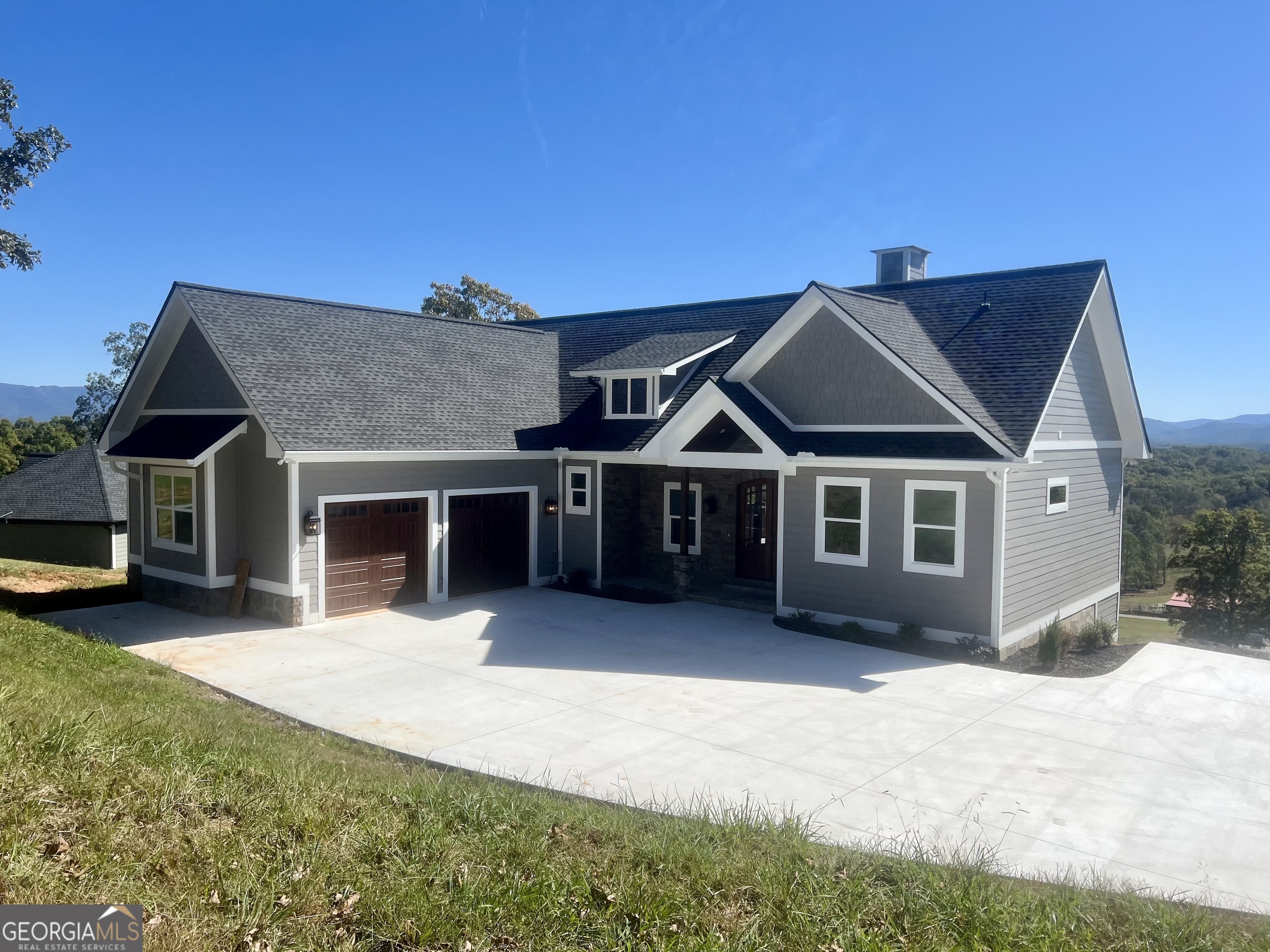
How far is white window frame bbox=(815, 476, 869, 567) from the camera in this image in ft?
45.5

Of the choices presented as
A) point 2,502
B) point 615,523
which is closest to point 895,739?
point 615,523

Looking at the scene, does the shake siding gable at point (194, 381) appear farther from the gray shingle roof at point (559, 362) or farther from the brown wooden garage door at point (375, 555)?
the brown wooden garage door at point (375, 555)

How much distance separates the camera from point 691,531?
1855 centimetres

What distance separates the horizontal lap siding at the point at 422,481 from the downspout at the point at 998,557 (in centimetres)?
885

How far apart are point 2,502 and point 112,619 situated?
18048mm

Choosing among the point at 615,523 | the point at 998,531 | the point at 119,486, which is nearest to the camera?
the point at 998,531

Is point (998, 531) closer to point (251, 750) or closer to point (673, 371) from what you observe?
point (673, 371)

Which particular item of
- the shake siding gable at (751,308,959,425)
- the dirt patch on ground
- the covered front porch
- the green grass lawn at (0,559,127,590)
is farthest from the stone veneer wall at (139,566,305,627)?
the shake siding gable at (751,308,959,425)

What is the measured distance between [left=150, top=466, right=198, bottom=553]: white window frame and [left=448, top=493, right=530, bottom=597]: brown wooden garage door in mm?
4342

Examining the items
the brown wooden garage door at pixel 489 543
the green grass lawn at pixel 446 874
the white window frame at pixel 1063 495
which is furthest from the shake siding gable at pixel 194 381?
the white window frame at pixel 1063 495

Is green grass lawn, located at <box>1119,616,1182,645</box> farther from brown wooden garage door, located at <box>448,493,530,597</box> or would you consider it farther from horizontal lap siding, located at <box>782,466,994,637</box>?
brown wooden garage door, located at <box>448,493,530,597</box>

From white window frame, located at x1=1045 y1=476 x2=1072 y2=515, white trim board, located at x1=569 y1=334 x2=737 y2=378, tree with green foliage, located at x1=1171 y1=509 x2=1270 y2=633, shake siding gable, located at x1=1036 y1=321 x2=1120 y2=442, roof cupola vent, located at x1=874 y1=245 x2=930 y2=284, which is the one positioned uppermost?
roof cupola vent, located at x1=874 y1=245 x2=930 y2=284

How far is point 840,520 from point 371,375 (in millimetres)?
9085

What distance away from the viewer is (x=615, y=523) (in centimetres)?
1836
